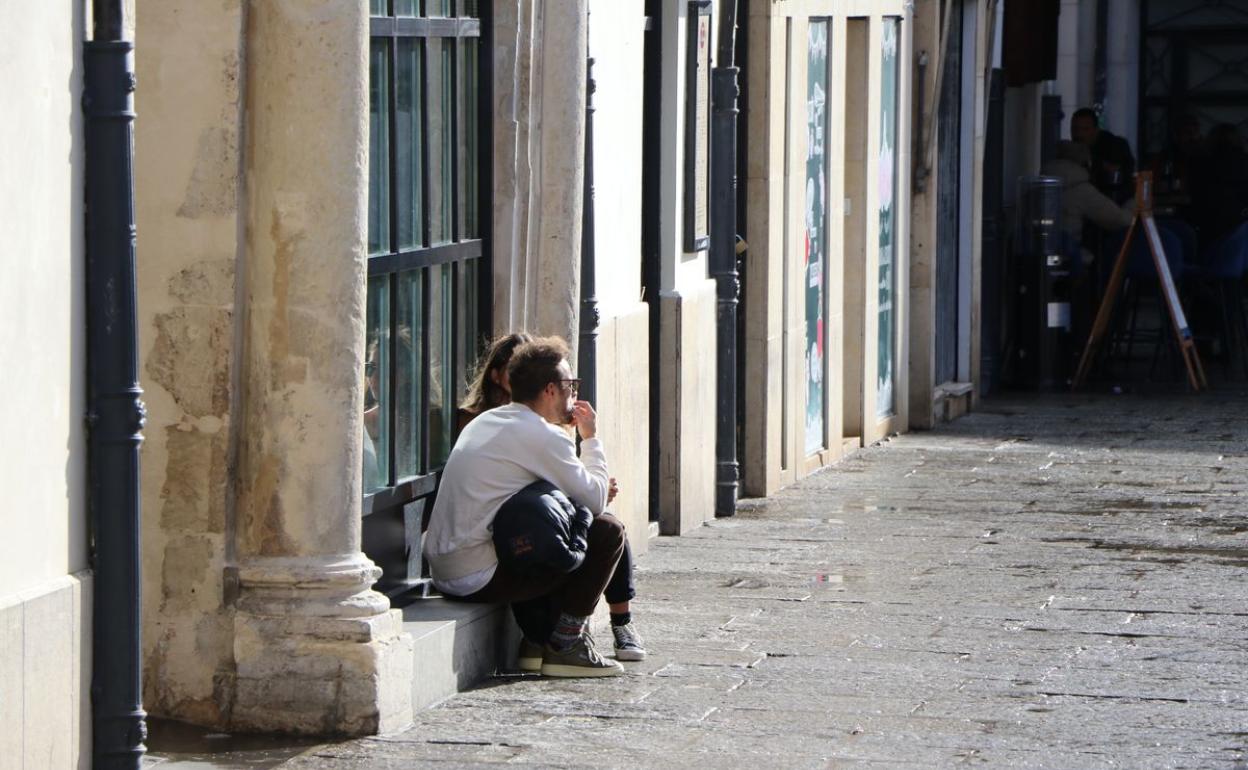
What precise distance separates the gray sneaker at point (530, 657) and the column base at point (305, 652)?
46.5 inches

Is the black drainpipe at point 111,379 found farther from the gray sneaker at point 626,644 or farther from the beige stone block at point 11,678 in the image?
the gray sneaker at point 626,644

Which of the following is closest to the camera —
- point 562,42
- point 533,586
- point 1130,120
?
point 533,586

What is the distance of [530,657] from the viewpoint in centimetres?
784

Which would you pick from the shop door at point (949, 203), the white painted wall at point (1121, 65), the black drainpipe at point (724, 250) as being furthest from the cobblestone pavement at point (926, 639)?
the white painted wall at point (1121, 65)

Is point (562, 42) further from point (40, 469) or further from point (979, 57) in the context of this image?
point (979, 57)

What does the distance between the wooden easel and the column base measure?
1161 cm

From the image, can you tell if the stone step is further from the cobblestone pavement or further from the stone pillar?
the stone pillar

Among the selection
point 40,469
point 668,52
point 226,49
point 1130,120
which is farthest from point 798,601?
point 1130,120

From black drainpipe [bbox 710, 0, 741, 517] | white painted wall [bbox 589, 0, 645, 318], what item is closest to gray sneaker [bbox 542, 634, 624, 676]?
white painted wall [bbox 589, 0, 645, 318]

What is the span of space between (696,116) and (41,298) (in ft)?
20.0

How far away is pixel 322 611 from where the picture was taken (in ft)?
21.9

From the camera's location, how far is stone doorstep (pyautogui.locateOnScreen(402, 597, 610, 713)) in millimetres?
7148

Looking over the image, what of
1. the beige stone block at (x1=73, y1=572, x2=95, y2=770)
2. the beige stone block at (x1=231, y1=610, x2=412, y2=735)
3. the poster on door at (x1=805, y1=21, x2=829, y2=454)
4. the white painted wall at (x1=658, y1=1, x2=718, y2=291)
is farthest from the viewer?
the poster on door at (x1=805, y1=21, x2=829, y2=454)

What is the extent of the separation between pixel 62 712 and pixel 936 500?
7.37 m
